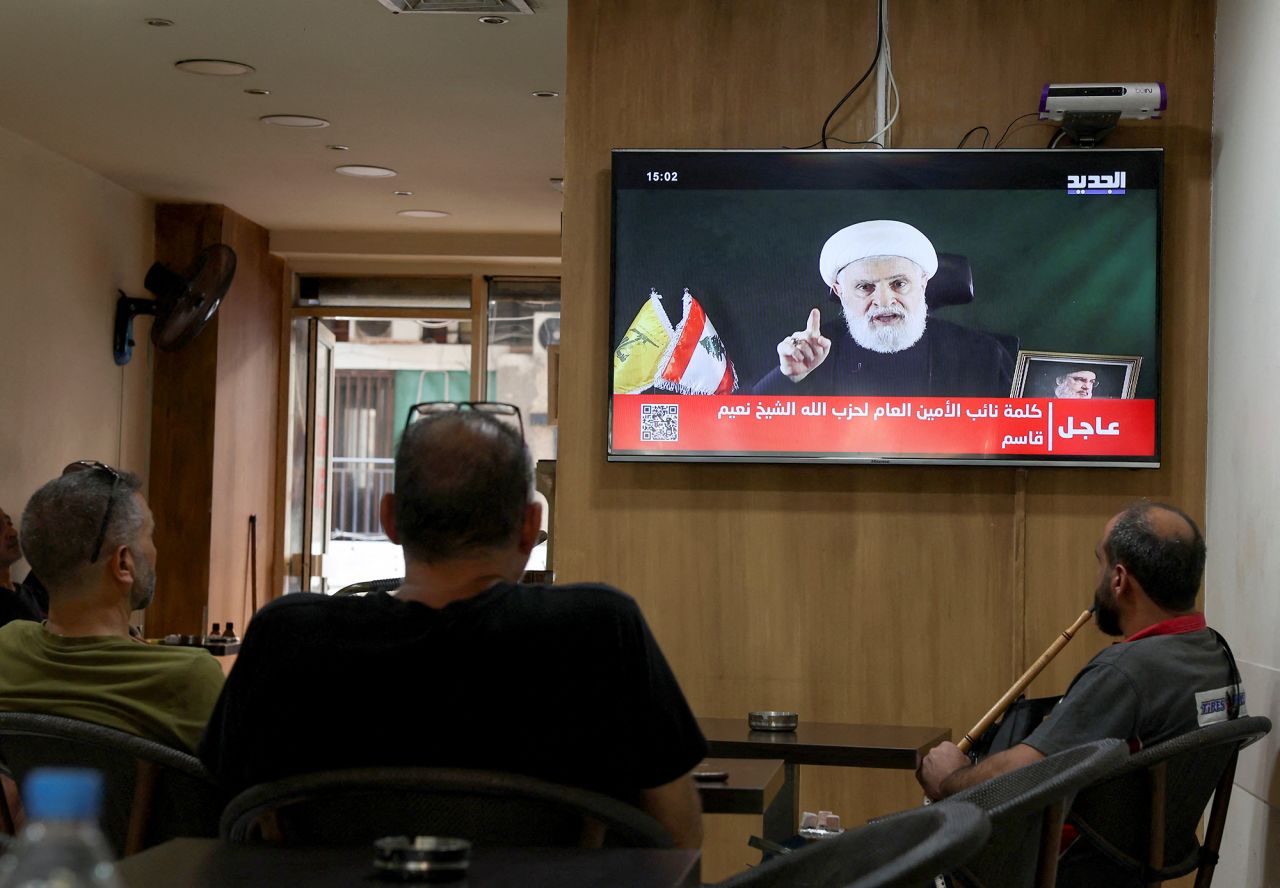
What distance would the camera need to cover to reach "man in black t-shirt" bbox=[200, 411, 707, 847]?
1.59 m

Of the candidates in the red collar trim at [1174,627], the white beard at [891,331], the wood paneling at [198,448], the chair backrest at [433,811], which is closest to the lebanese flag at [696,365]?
the white beard at [891,331]

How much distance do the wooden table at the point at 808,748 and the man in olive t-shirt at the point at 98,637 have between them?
1.04 meters

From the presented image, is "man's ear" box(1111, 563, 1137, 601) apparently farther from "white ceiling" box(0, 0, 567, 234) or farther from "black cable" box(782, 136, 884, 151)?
"white ceiling" box(0, 0, 567, 234)

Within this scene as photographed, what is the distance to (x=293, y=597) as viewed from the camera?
170 centimetres

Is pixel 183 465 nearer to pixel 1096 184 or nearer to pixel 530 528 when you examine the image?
pixel 1096 184

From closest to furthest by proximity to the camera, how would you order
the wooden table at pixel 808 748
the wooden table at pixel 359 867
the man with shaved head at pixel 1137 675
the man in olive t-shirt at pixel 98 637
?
the wooden table at pixel 359 867 < the man in olive t-shirt at pixel 98 637 < the man with shaved head at pixel 1137 675 < the wooden table at pixel 808 748

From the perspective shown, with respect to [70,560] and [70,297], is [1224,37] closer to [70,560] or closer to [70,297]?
[70,560]

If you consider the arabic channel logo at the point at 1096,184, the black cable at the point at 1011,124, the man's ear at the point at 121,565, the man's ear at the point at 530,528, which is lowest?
the man's ear at the point at 121,565

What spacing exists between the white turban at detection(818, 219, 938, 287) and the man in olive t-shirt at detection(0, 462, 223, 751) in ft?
6.39

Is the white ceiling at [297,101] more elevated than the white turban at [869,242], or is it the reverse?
the white ceiling at [297,101]

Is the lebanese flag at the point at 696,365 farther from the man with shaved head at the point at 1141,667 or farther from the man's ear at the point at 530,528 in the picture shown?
the man's ear at the point at 530,528

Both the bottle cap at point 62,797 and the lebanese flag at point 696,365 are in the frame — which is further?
the lebanese flag at point 696,365

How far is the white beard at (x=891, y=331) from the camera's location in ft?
12.6

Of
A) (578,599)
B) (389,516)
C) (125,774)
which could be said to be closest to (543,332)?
(125,774)
